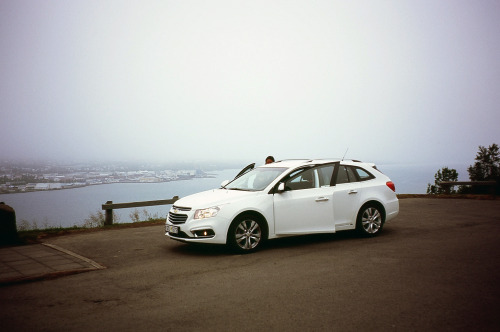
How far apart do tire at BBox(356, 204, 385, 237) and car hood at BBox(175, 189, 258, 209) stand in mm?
2720

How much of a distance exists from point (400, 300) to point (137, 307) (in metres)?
3.27

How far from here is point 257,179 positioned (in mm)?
9438

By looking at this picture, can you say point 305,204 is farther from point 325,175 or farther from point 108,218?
point 108,218

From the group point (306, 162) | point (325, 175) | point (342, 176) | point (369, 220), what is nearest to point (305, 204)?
point (325, 175)

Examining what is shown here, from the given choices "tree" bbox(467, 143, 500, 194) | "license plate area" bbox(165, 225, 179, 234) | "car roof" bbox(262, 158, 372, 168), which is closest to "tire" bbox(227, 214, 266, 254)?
"license plate area" bbox(165, 225, 179, 234)

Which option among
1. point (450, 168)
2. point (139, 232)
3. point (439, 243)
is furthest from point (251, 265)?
point (450, 168)

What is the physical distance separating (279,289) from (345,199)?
13.5 feet

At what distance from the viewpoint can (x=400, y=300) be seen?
514cm

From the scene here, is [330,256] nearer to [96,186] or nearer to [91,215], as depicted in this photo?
[91,215]

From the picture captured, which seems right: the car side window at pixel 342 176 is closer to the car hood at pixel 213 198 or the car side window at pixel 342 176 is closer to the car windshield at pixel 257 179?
the car windshield at pixel 257 179

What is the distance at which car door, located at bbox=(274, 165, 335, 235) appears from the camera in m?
8.66

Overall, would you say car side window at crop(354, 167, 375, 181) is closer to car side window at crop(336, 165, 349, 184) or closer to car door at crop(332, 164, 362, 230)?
car door at crop(332, 164, 362, 230)

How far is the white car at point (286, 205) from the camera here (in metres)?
8.17

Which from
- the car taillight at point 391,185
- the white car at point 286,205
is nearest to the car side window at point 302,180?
the white car at point 286,205
